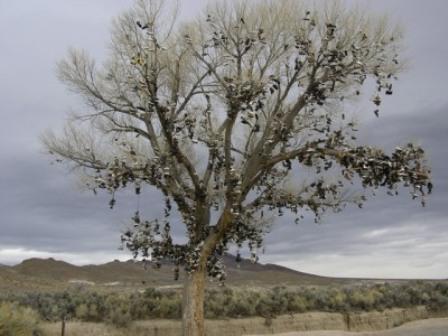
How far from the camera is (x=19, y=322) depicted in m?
19.4

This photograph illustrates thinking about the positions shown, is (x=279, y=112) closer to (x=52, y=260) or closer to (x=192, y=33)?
(x=192, y=33)

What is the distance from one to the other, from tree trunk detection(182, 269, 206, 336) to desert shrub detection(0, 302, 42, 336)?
467cm

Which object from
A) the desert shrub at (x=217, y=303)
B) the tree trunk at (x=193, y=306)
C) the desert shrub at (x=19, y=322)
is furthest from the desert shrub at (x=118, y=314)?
the tree trunk at (x=193, y=306)

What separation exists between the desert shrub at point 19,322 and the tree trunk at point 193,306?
4.67 meters

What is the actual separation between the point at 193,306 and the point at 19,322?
5.51 meters

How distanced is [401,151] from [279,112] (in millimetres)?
4771

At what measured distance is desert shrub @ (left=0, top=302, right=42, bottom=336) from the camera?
18138 millimetres

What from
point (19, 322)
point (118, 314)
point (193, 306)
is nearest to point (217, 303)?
point (118, 314)

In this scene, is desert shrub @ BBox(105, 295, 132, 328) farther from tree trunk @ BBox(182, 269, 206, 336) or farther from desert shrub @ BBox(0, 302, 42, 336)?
tree trunk @ BBox(182, 269, 206, 336)

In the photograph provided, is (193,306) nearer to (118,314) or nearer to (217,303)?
(118,314)

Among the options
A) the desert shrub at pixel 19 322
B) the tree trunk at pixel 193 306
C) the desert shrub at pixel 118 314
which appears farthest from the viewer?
the desert shrub at pixel 118 314

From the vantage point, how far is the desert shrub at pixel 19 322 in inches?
714

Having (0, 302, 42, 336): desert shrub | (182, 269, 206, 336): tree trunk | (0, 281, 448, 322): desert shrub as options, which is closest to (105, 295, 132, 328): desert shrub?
(0, 281, 448, 322): desert shrub

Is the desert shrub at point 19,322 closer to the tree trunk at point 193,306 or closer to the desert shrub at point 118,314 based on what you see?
the desert shrub at point 118,314
